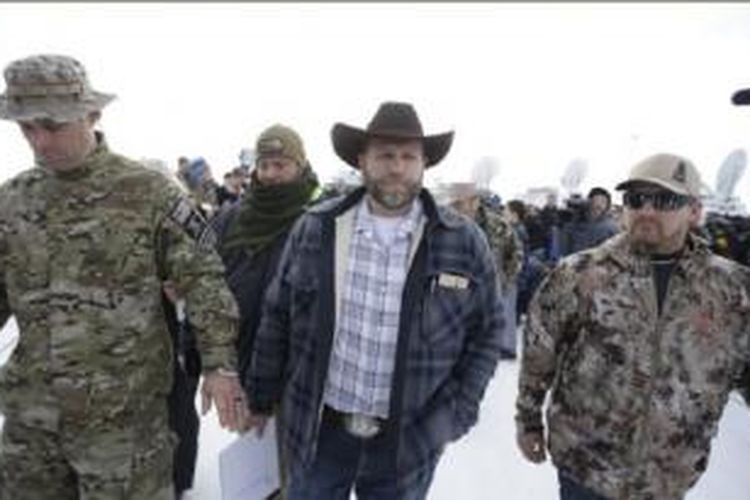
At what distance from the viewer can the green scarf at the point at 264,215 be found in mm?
2771

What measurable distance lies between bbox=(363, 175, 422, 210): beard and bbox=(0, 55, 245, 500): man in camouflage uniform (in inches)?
20.2

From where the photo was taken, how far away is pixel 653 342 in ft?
6.73

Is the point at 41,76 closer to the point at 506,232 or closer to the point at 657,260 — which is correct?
the point at 657,260

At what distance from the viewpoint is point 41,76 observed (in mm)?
1925

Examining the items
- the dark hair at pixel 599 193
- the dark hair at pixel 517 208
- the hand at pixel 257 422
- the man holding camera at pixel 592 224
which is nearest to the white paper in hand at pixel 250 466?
the hand at pixel 257 422

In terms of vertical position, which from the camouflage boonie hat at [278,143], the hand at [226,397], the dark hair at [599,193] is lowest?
the dark hair at [599,193]

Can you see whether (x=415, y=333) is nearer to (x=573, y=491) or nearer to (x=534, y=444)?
(x=534, y=444)

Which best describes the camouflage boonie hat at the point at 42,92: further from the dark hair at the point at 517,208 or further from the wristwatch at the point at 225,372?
the dark hair at the point at 517,208

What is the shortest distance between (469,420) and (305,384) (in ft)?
1.60

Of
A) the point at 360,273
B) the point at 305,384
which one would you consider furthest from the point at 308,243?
the point at 305,384

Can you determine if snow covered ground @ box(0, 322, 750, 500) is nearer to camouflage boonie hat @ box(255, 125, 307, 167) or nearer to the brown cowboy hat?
camouflage boonie hat @ box(255, 125, 307, 167)

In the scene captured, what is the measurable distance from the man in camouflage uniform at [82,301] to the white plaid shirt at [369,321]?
302mm

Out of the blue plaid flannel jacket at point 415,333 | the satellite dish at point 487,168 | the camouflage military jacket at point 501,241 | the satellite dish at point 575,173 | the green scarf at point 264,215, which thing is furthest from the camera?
the satellite dish at point 575,173

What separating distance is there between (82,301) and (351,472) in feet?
3.00
